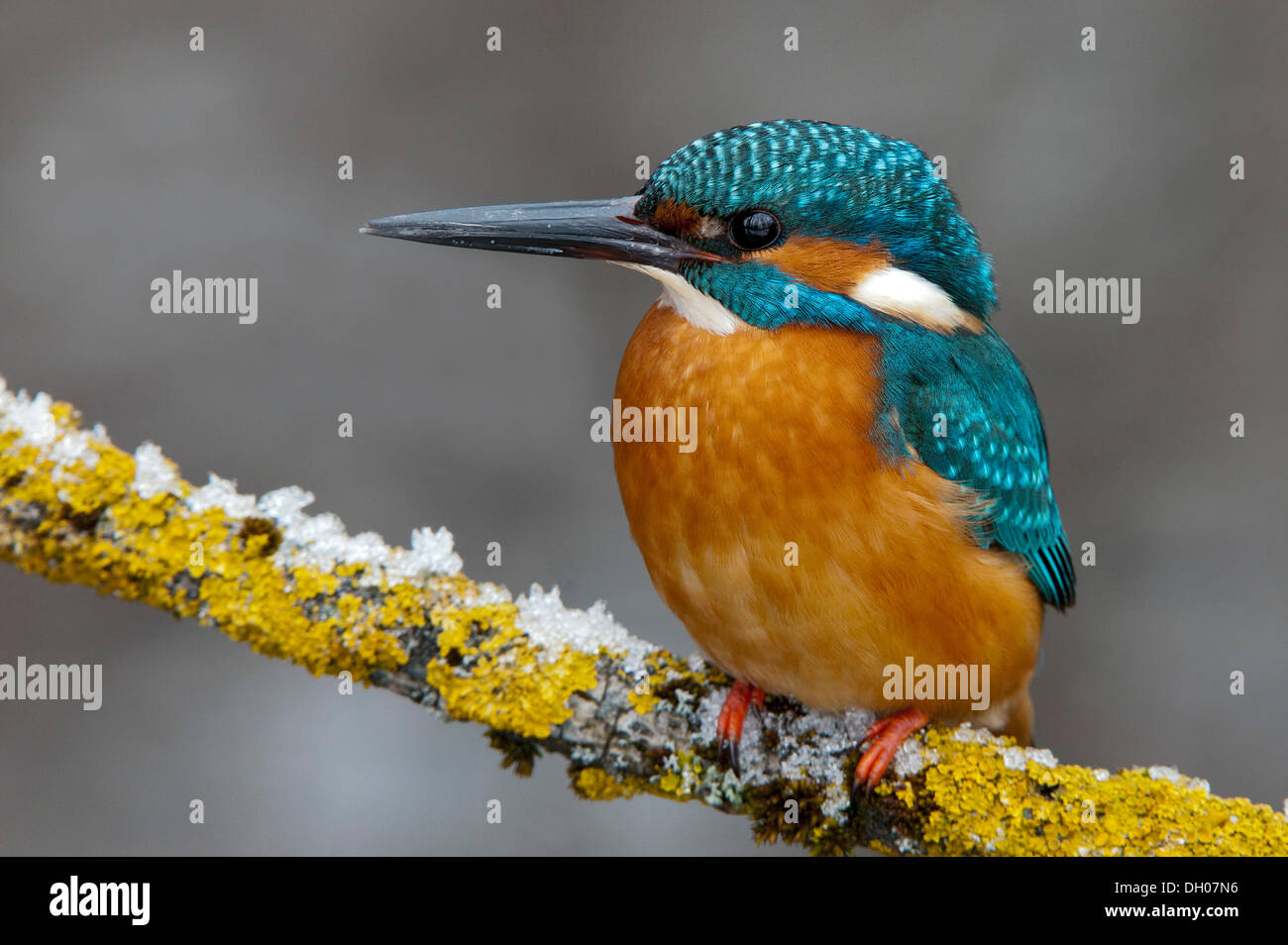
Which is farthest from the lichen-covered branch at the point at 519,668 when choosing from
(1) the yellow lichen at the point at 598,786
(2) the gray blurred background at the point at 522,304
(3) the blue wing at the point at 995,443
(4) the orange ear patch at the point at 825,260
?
(2) the gray blurred background at the point at 522,304

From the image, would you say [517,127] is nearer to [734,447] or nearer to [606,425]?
[606,425]

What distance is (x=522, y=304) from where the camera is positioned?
5398 mm

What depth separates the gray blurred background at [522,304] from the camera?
192 inches

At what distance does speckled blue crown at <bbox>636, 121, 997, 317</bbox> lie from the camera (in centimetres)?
267

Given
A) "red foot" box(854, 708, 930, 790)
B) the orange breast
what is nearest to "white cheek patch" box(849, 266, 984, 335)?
the orange breast

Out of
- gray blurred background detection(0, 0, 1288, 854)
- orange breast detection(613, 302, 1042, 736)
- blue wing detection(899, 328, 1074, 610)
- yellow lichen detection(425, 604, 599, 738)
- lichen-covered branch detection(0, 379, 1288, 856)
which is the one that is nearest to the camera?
lichen-covered branch detection(0, 379, 1288, 856)

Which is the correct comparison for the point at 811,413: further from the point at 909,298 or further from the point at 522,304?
the point at 522,304

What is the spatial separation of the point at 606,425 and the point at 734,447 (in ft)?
3.13

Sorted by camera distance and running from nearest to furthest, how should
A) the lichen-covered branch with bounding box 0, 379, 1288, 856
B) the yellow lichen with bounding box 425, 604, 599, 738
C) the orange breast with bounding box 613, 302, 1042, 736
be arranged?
1. the lichen-covered branch with bounding box 0, 379, 1288, 856
2. the yellow lichen with bounding box 425, 604, 599, 738
3. the orange breast with bounding box 613, 302, 1042, 736

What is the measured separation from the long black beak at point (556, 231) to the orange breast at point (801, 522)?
0.71ft

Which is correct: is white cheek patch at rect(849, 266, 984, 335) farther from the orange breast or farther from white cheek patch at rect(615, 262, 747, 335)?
white cheek patch at rect(615, 262, 747, 335)

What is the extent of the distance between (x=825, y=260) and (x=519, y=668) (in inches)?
45.4

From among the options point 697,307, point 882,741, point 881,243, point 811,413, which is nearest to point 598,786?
point 882,741

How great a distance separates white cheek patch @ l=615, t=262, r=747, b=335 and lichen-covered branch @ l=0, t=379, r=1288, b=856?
723mm
